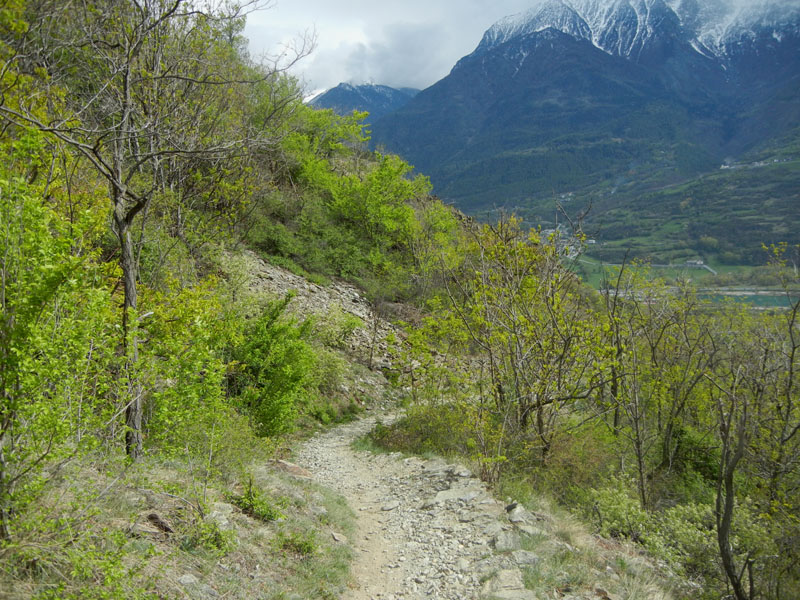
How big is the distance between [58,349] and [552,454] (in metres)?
8.41

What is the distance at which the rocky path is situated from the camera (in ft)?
16.5

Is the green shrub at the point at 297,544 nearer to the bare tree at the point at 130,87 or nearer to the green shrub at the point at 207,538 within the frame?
the green shrub at the point at 207,538

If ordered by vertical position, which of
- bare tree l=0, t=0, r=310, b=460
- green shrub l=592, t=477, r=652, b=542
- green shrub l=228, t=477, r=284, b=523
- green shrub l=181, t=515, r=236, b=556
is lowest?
green shrub l=592, t=477, r=652, b=542

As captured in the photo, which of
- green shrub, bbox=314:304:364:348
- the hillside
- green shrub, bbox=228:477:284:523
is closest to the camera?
the hillside

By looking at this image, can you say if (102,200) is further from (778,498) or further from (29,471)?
(778,498)

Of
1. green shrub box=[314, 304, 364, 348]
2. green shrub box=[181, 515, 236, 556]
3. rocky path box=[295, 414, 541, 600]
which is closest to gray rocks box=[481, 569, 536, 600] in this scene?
rocky path box=[295, 414, 541, 600]

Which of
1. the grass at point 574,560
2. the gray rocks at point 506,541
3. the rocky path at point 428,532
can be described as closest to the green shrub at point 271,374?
the rocky path at point 428,532

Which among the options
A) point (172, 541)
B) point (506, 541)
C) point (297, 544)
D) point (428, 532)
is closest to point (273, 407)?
point (428, 532)

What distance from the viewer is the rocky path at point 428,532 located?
502 cm

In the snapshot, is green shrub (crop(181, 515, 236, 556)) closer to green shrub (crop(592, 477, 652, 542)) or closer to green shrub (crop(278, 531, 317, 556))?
green shrub (crop(278, 531, 317, 556))

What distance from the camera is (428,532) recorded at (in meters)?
6.36

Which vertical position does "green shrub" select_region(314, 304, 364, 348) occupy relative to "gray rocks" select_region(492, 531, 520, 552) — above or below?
above

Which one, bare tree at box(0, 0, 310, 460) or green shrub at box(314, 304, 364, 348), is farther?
green shrub at box(314, 304, 364, 348)

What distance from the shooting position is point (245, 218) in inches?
743
